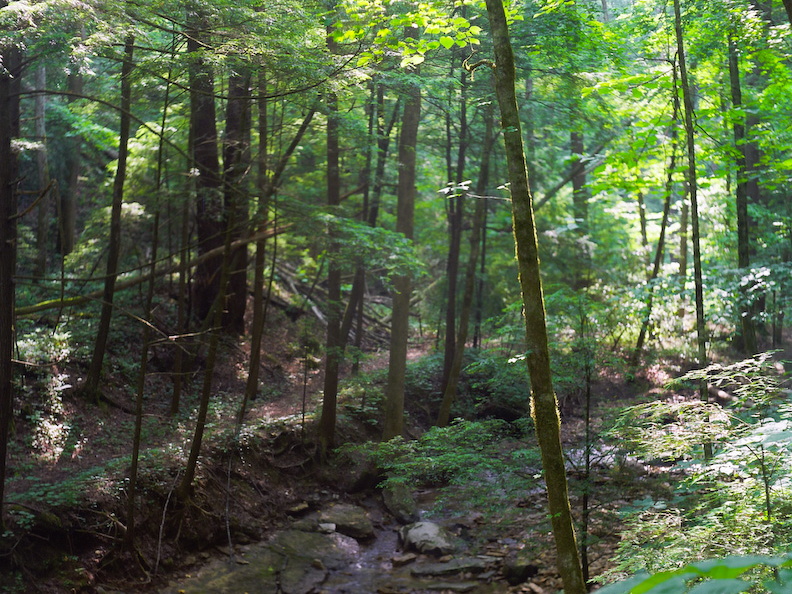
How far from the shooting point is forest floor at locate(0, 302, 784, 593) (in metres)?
6.34

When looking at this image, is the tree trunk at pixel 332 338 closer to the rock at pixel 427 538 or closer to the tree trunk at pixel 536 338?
the rock at pixel 427 538

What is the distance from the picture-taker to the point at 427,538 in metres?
8.62

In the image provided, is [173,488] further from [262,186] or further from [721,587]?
[721,587]

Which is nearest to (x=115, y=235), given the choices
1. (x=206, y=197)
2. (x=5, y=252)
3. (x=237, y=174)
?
(x=206, y=197)

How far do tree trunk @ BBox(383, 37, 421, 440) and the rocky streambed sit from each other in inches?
84.5

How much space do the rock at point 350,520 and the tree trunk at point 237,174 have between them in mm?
3650

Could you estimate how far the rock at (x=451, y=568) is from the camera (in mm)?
7773

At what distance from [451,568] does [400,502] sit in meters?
2.44

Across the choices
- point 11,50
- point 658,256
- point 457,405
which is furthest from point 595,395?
point 11,50

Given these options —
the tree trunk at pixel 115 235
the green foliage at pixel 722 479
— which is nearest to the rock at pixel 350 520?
the tree trunk at pixel 115 235

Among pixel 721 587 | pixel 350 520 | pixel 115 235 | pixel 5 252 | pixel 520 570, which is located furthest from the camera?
pixel 350 520

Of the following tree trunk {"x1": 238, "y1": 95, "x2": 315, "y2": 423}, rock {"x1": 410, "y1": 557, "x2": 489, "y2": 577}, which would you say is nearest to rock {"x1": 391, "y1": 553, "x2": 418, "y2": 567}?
rock {"x1": 410, "y1": 557, "x2": 489, "y2": 577}

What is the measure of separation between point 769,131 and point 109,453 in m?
11.6

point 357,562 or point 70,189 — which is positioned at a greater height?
point 70,189
